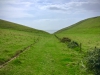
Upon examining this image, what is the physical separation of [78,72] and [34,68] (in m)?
6.40

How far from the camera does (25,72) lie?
23.8 m

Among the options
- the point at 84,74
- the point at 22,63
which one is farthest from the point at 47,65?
the point at 84,74

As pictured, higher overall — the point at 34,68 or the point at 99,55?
the point at 99,55

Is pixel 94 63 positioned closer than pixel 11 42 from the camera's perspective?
Yes

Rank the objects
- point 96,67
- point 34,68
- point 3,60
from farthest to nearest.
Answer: point 3,60 → point 34,68 → point 96,67

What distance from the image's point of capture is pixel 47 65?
2767cm

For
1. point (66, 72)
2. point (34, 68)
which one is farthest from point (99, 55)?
point (34, 68)

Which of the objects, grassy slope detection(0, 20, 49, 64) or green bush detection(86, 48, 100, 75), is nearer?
green bush detection(86, 48, 100, 75)

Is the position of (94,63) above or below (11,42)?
below

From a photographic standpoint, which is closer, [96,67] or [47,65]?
[96,67]

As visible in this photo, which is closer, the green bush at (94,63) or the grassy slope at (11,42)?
the green bush at (94,63)

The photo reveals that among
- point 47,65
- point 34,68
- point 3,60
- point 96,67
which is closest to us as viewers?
point 96,67

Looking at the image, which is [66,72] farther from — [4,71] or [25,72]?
[4,71]

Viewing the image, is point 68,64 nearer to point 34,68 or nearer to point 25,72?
point 34,68
